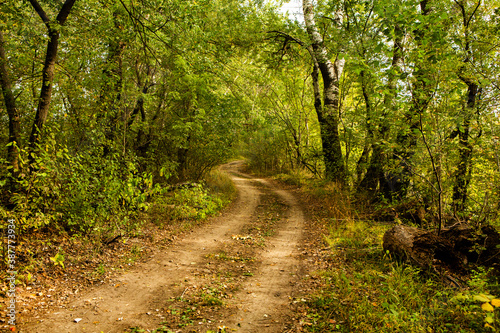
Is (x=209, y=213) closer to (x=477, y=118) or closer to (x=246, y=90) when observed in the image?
(x=246, y=90)

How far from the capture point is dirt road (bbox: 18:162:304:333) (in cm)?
336

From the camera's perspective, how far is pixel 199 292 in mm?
4238

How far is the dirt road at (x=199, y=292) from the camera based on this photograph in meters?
3.36

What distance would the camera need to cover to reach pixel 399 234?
5055 millimetres

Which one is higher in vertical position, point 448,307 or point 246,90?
point 246,90

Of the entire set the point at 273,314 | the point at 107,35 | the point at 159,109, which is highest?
the point at 107,35

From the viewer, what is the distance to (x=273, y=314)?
12.1 feet

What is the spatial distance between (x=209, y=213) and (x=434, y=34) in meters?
7.44

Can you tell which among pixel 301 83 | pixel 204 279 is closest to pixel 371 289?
pixel 204 279

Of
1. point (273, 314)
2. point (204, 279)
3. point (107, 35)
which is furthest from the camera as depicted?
point (107, 35)

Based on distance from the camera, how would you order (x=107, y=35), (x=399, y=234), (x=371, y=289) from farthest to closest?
(x=107, y=35) → (x=399, y=234) → (x=371, y=289)

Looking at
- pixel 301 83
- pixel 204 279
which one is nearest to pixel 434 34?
pixel 204 279

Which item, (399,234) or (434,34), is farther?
(399,234)

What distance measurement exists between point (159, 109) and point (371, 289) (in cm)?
830
